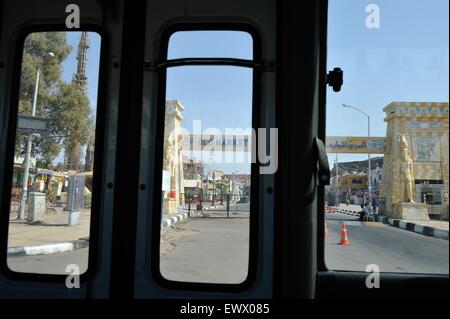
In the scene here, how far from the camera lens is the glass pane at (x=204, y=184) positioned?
1953 mm

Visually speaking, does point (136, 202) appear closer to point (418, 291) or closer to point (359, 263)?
point (359, 263)

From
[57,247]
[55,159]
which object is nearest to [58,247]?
[57,247]

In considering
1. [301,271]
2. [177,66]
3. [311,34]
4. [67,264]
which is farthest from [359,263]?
[67,264]

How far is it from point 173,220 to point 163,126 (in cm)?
50

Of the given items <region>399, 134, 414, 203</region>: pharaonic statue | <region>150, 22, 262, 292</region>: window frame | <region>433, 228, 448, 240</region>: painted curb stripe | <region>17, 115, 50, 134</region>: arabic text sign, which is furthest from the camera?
<region>17, 115, 50, 134</region>: arabic text sign

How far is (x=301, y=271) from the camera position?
1.46m

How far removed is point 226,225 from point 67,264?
0.87 metres

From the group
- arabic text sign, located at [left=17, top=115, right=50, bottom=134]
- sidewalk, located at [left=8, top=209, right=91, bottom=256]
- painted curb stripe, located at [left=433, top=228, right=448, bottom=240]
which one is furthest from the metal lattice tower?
painted curb stripe, located at [left=433, top=228, right=448, bottom=240]

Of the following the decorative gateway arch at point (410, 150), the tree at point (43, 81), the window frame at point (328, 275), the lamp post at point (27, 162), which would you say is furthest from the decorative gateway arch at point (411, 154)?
the lamp post at point (27, 162)

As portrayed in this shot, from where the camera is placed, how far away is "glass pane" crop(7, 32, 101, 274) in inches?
79.9

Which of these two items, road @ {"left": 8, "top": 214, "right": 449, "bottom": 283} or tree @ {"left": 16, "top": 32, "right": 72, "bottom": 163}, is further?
tree @ {"left": 16, "top": 32, "right": 72, "bottom": 163}

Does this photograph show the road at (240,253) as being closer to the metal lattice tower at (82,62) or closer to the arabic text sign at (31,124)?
the arabic text sign at (31,124)

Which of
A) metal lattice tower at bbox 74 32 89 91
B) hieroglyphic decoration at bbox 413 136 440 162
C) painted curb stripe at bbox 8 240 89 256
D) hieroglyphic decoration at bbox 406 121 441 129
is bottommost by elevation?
painted curb stripe at bbox 8 240 89 256

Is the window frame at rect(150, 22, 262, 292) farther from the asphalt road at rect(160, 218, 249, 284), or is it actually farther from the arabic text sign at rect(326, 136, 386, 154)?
the arabic text sign at rect(326, 136, 386, 154)
